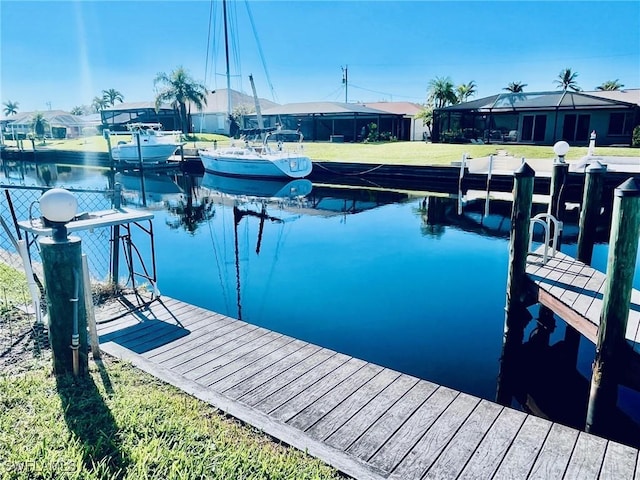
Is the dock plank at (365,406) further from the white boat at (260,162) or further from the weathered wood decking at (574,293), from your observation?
the white boat at (260,162)

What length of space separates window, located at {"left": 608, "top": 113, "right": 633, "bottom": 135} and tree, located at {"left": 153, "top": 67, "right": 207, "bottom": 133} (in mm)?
32751

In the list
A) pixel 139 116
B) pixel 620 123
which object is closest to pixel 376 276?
pixel 620 123

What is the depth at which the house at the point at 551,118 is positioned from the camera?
83.2 ft

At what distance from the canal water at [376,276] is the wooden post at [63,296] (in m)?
3.07

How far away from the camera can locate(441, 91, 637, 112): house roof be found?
25.0 meters

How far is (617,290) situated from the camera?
3.49 metres

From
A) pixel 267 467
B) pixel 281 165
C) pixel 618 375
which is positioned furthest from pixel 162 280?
pixel 281 165

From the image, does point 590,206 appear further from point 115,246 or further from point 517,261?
point 115,246

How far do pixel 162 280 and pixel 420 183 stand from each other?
1426 cm

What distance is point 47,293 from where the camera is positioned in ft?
10.8

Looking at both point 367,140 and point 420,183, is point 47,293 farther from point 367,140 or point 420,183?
point 367,140

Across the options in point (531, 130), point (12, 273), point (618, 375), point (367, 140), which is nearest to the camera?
point (618, 375)

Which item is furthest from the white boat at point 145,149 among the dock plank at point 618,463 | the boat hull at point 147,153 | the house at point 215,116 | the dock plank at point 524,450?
the dock plank at point 618,463

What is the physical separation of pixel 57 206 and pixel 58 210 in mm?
29
